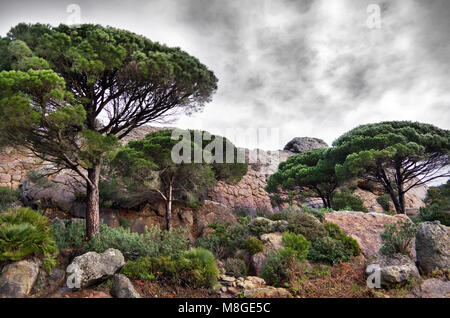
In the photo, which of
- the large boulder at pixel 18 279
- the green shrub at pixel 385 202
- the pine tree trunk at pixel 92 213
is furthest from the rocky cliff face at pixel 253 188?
the large boulder at pixel 18 279

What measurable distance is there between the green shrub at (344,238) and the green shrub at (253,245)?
2.65 metres

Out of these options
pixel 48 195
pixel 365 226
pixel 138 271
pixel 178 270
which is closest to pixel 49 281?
pixel 138 271

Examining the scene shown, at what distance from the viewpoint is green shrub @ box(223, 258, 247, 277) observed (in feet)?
21.9

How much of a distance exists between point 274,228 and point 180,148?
6.10 m

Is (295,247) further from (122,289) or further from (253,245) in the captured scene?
(122,289)

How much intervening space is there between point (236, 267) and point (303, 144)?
3470 centimetres

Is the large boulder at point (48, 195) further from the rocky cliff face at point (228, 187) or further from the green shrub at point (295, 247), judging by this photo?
the green shrub at point (295, 247)

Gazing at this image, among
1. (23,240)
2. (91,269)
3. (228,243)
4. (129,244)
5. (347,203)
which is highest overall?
(347,203)

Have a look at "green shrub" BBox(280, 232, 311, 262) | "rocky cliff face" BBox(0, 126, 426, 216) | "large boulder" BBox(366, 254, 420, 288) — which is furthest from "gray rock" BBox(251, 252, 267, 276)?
"rocky cliff face" BBox(0, 126, 426, 216)

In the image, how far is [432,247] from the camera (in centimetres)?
588
